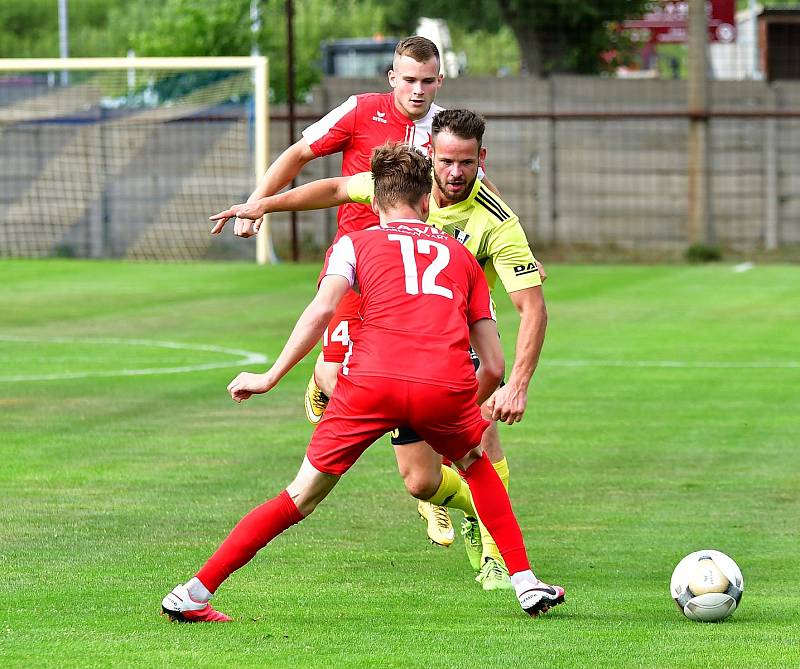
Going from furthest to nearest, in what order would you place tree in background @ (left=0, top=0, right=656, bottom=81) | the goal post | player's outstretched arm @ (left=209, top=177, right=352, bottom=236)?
tree in background @ (left=0, top=0, right=656, bottom=81) < the goal post < player's outstretched arm @ (left=209, top=177, right=352, bottom=236)

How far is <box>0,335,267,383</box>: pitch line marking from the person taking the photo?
13711 millimetres

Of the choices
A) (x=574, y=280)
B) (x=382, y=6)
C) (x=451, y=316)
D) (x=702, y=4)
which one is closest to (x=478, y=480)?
(x=451, y=316)

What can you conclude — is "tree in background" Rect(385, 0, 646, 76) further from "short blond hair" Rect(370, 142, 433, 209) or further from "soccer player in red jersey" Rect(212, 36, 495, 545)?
"short blond hair" Rect(370, 142, 433, 209)

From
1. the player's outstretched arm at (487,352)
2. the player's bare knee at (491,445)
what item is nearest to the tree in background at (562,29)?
the player's bare knee at (491,445)

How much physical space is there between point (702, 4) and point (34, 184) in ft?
41.8

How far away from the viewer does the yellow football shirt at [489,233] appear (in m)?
6.77

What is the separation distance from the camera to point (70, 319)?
18516mm

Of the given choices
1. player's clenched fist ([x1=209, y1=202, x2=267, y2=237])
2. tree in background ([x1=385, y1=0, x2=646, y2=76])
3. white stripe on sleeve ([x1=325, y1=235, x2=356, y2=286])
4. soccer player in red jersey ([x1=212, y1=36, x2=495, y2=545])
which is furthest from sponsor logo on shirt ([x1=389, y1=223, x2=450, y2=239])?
tree in background ([x1=385, y1=0, x2=646, y2=76])

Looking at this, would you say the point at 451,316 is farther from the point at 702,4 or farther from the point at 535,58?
the point at 535,58

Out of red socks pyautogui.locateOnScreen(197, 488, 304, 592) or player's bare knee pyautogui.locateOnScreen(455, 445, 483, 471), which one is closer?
red socks pyautogui.locateOnScreen(197, 488, 304, 592)

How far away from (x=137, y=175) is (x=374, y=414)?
24058 millimetres

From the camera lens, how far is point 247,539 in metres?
5.73

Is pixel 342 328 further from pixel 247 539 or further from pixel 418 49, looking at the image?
pixel 247 539

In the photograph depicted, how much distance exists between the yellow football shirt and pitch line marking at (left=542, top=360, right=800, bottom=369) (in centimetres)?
803
